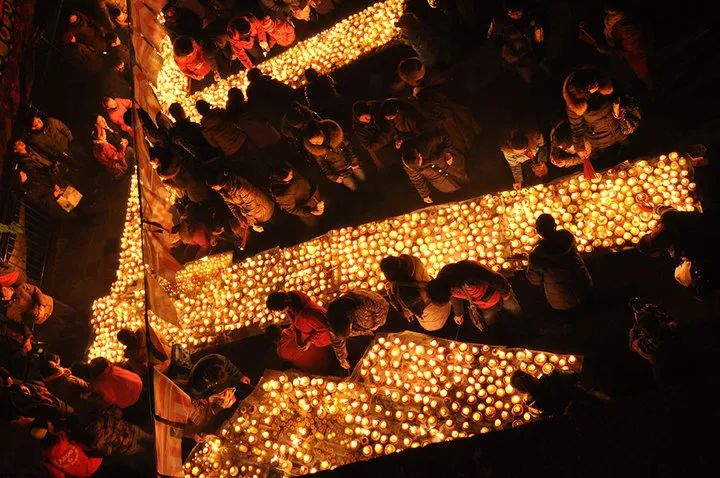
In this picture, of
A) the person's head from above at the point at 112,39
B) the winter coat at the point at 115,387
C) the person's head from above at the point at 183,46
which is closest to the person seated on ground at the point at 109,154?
the person's head from above at the point at 183,46

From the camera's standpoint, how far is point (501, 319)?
8000 millimetres

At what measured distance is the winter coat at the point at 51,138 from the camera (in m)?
13.1

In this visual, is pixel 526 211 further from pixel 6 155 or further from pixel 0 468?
pixel 6 155

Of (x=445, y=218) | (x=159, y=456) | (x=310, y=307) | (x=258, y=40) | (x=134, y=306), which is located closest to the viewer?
(x=159, y=456)

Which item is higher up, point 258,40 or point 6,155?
point 6,155

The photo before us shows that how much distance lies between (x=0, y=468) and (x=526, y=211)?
29.2 feet

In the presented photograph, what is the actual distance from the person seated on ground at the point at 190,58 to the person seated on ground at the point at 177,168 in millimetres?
3657

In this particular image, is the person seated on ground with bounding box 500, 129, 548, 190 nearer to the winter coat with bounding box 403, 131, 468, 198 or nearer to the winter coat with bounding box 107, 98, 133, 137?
the winter coat with bounding box 403, 131, 468, 198

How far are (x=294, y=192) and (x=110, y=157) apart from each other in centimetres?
699

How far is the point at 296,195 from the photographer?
31.3 feet

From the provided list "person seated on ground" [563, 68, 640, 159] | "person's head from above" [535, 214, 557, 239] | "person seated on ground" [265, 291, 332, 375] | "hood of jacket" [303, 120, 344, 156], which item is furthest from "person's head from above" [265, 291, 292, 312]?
"person seated on ground" [563, 68, 640, 159]

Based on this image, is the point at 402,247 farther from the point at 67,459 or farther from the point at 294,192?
the point at 67,459

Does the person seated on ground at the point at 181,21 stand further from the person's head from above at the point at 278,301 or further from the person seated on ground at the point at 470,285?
the person seated on ground at the point at 470,285

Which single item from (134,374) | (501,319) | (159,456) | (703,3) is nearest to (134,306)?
(134,374)
